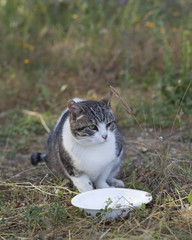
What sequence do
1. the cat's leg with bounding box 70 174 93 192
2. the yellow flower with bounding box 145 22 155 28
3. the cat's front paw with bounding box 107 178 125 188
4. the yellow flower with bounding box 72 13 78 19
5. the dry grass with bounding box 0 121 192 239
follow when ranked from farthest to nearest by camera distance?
1. the yellow flower with bounding box 72 13 78 19
2. the yellow flower with bounding box 145 22 155 28
3. the cat's front paw with bounding box 107 178 125 188
4. the cat's leg with bounding box 70 174 93 192
5. the dry grass with bounding box 0 121 192 239

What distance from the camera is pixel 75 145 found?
109 inches

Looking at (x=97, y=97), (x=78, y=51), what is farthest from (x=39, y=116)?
(x=78, y=51)

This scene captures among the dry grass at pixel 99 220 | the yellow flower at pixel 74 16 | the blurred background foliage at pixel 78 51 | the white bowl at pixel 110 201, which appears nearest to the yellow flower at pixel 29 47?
the blurred background foliage at pixel 78 51

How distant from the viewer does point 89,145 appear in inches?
107

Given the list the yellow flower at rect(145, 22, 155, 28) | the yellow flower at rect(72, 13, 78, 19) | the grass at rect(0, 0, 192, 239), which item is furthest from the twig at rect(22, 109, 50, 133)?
the yellow flower at rect(145, 22, 155, 28)

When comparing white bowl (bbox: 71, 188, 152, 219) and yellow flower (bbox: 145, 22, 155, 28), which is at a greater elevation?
yellow flower (bbox: 145, 22, 155, 28)

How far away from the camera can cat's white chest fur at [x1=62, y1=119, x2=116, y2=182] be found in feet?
8.95

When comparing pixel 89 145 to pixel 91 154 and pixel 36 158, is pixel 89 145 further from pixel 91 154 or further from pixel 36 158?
pixel 36 158

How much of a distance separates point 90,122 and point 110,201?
630mm

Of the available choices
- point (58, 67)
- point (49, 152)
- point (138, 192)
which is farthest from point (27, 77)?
point (138, 192)

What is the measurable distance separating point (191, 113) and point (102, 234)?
2.78 m

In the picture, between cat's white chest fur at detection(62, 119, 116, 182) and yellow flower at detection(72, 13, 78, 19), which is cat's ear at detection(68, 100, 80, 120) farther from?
yellow flower at detection(72, 13, 78, 19)

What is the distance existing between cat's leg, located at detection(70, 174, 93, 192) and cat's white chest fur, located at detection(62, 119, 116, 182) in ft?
0.16

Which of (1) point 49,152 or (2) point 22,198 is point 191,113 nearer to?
(1) point 49,152
